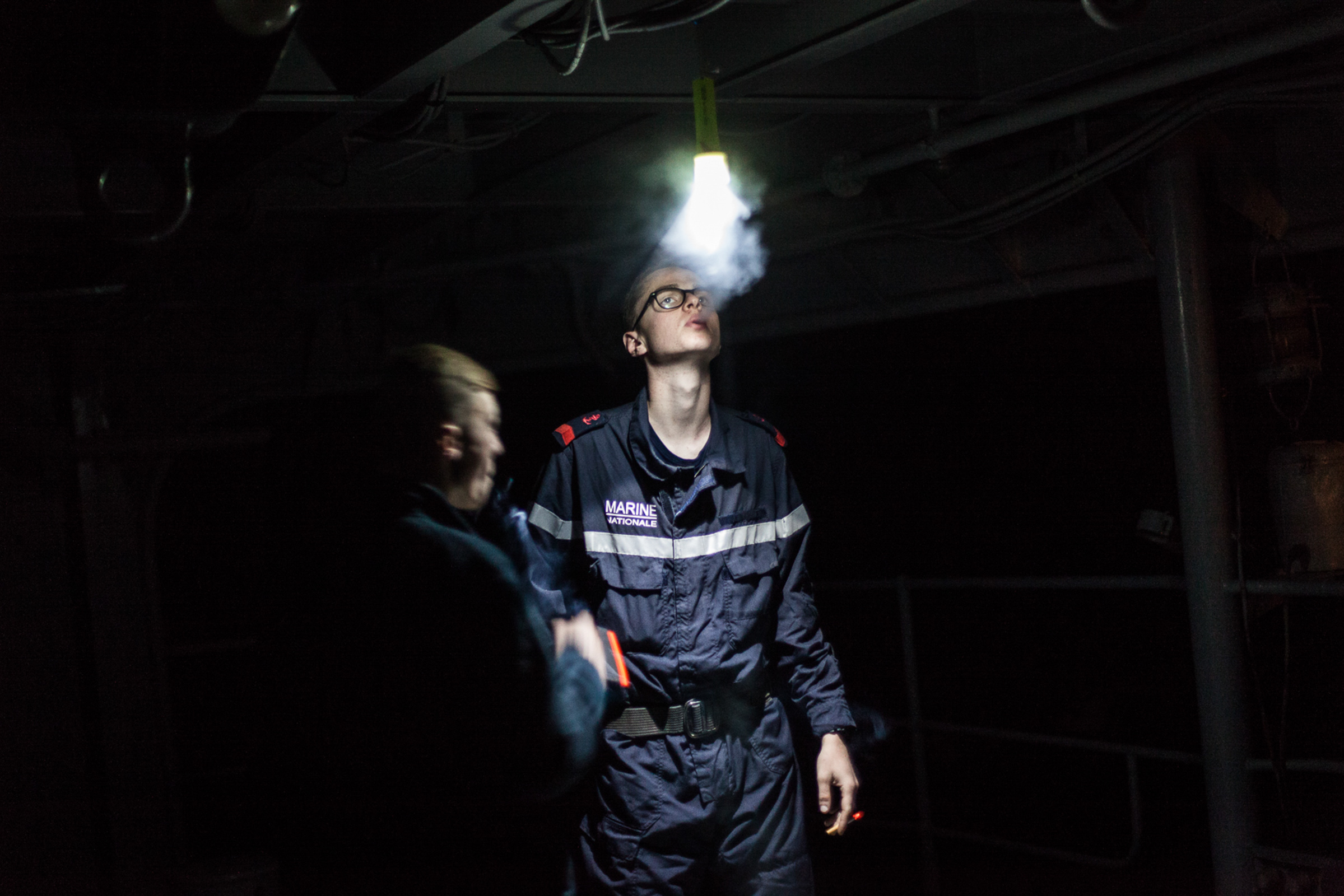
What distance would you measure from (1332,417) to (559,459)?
8.81 feet

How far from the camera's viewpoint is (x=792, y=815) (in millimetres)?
2895

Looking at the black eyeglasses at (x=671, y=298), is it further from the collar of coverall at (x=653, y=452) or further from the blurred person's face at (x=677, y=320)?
the collar of coverall at (x=653, y=452)

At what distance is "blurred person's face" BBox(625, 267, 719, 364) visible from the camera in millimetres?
3020

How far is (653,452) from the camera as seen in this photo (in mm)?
2986

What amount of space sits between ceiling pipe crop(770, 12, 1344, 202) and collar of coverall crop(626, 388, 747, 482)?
1189 mm

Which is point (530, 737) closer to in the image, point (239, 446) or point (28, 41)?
point (28, 41)

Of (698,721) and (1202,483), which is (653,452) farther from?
(1202,483)

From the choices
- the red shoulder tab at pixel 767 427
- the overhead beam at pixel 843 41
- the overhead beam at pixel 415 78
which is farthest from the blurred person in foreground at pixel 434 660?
the overhead beam at pixel 843 41

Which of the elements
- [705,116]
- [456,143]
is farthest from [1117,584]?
[456,143]

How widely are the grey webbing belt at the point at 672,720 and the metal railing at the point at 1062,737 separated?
180 centimetres

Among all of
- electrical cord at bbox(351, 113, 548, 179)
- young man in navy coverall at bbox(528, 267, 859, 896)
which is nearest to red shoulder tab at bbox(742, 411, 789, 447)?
young man in navy coverall at bbox(528, 267, 859, 896)

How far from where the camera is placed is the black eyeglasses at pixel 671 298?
3051 millimetres

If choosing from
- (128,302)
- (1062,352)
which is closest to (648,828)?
(1062,352)

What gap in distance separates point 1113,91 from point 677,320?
4.47 ft
